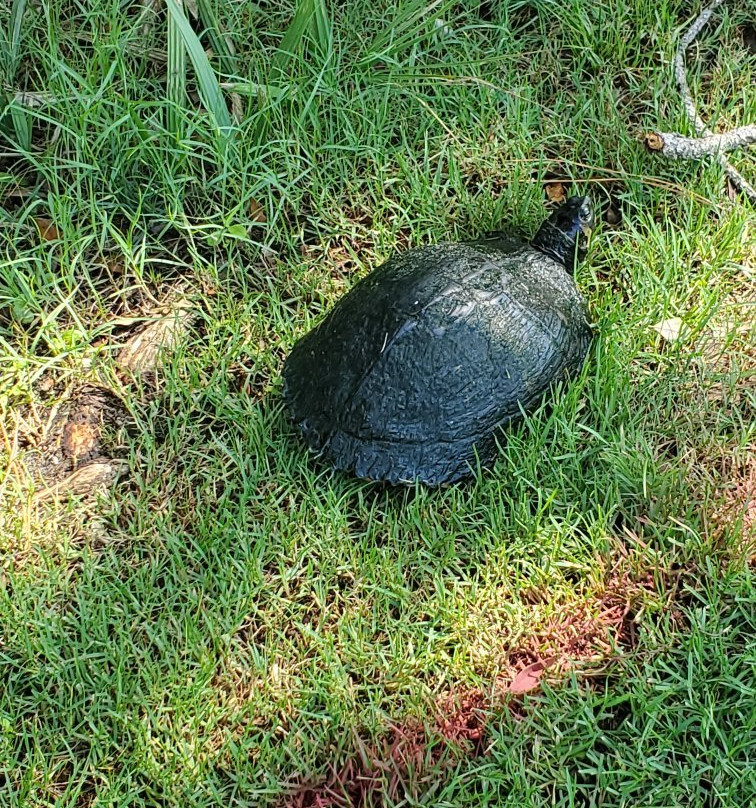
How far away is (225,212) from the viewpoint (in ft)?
10.0

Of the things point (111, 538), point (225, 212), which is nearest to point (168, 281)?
point (225, 212)

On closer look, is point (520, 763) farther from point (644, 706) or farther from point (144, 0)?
point (144, 0)

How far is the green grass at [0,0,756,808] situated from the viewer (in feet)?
7.16

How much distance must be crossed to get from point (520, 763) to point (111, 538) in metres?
1.30

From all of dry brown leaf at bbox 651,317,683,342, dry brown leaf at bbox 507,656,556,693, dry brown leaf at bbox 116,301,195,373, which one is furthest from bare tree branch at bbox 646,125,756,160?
dry brown leaf at bbox 507,656,556,693

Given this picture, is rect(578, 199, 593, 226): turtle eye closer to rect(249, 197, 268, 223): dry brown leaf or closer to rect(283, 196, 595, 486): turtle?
rect(283, 196, 595, 486): turtle

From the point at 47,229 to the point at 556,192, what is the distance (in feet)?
6.10

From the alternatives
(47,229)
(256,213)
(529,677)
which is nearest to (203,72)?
(256,213)

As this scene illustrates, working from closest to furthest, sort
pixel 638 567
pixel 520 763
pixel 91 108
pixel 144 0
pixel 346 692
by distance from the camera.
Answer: pixel 520 763, pixel 346 692, pixel 638 567, pixel 91 108, pixel 144 0

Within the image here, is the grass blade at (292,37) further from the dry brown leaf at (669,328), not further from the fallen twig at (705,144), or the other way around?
the dry brown leaf at (669,328)

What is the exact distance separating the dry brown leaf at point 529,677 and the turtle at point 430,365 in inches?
22.1

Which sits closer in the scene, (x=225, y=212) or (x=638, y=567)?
(x=638, y=567)

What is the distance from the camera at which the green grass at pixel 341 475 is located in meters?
2.18

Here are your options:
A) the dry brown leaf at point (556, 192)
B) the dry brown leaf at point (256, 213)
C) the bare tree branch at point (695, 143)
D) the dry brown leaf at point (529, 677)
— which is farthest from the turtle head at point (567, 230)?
the dry brown leaf at point (529, 677)
